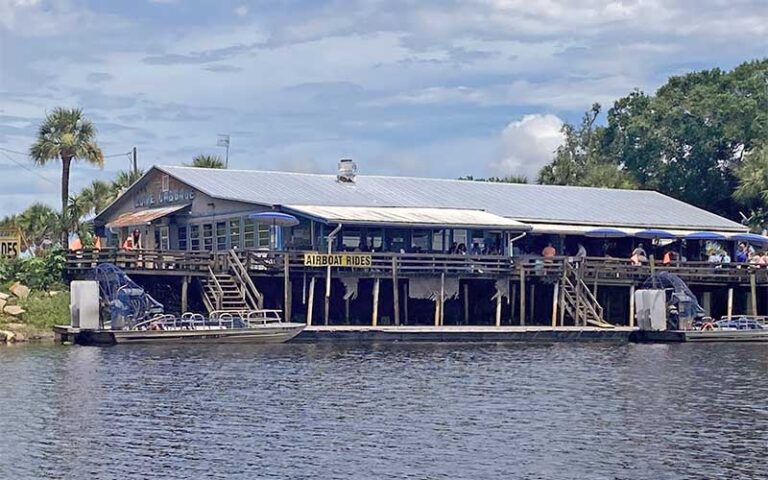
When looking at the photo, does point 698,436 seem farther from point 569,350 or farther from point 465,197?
point 465,197

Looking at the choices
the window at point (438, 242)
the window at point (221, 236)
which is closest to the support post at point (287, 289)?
the window at point (221, 236)

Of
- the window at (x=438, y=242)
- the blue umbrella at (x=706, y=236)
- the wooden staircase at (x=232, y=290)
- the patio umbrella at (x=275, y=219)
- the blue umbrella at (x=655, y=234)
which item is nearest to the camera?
the wooden staircase at (x=232, y=290)

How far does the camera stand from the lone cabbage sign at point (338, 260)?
170ft

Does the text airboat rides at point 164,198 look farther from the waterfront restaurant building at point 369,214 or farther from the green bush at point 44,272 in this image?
the green bush at point 44,272

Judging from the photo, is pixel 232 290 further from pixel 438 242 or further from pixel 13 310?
pixel 438 242

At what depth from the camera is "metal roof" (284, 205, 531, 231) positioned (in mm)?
53844

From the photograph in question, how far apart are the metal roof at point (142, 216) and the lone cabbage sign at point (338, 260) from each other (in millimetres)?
9531

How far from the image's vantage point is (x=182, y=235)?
200ft

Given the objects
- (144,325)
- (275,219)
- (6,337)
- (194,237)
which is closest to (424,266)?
(275,219)

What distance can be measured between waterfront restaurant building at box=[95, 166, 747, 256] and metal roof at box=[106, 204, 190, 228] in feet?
0.27

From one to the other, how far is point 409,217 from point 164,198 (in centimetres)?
1145

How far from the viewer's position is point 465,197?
63.7 m

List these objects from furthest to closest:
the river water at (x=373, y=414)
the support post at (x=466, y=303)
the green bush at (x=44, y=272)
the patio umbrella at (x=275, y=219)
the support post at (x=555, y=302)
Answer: the support post at (x=466, y=303)
the support post at (x=555, y=302)
the patio umbrella at (x=275, y=219)
the green bush at (x=44, y=272)
the river water at (x=373, y=414)

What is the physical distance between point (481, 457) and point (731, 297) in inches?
1392
